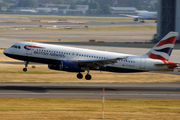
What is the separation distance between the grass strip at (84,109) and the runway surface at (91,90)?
2723 mm

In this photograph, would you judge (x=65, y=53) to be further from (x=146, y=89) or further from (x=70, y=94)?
(x=146, y=89)

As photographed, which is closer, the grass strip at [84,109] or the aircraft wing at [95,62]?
the grass strip at [84,109]

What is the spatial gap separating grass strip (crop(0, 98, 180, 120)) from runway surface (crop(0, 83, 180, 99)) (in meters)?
2.72

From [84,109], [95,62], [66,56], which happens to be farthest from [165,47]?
[84,109]

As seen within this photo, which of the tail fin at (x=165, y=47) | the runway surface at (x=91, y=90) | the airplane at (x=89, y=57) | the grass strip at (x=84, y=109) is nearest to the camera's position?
the grass strip at (x=84, y=109)

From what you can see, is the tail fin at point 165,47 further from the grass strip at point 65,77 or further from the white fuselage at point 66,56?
Result: the grass strip at point 65,77

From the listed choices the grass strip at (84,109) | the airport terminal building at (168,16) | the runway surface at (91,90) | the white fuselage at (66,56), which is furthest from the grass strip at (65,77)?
the airport terminal building at (168,16)

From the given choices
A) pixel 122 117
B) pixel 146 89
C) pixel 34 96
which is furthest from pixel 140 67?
pixel 122 117

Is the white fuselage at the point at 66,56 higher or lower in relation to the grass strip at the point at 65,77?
higher

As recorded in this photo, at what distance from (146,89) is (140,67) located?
378 centimetres

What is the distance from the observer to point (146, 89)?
151ft

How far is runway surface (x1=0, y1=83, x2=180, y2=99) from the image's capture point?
4041 centimetres

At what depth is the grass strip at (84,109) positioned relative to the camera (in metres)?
28.4

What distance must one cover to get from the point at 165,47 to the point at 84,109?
21424mm
